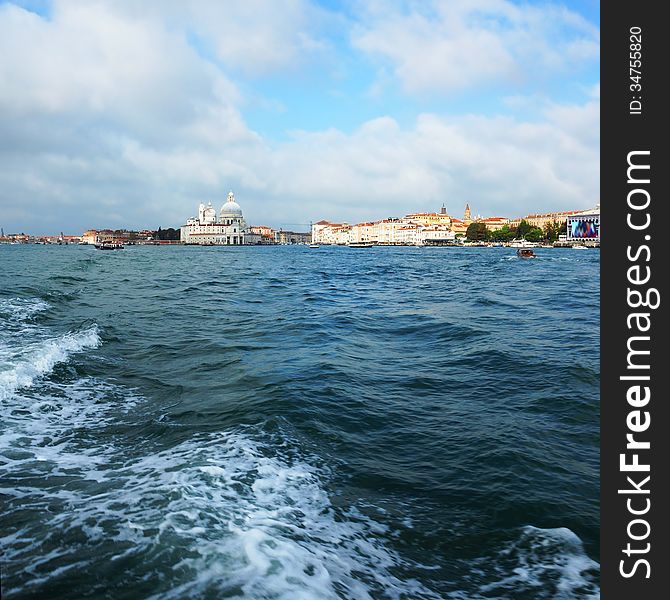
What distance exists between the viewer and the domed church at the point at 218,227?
141000 millimetres

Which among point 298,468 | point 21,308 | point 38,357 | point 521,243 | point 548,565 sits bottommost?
point 548,565

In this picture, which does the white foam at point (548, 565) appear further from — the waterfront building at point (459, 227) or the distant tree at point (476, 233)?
the waterfront building at point (459, 227)

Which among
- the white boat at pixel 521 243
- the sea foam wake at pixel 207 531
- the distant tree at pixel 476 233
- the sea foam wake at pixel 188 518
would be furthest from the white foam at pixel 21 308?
the distant tree at pixel 476 233

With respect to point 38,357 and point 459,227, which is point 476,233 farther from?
point 38,357

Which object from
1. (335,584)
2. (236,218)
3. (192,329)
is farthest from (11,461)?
(236,218)

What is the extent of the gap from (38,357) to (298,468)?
5182 millimetres

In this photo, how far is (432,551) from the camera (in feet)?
9.95

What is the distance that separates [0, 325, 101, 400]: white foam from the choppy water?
0.04 metres

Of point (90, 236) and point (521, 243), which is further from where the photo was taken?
point (90, 236)

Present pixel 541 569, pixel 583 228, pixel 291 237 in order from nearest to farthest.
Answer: pixel 541 569, pixel 583 228, pixel 291 237

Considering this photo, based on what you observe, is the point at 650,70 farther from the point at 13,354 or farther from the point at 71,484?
the point at 13,354

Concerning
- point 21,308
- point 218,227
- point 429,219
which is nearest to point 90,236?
point 218,227

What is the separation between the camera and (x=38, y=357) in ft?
23.6

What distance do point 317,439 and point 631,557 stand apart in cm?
285
